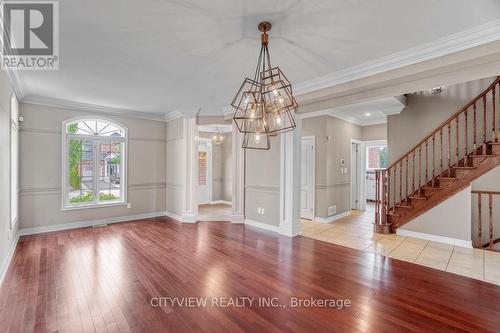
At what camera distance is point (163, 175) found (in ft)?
22.6

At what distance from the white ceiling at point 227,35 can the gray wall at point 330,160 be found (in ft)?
8.07

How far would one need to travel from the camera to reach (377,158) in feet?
30.3

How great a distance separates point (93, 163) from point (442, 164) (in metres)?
7.66

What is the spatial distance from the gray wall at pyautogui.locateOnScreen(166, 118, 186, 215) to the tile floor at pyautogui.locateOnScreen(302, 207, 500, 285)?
3341 mm

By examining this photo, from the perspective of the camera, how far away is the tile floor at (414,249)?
3.30m

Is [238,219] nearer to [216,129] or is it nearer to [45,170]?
[216,129]

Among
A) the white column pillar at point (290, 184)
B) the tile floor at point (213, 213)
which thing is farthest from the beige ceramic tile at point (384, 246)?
the tile floor at point (213, 213)

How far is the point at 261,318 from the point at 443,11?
3292mm

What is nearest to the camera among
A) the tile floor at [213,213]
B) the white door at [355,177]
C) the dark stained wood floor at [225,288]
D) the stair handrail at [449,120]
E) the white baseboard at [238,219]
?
the dark stained wood floor at [225,288]

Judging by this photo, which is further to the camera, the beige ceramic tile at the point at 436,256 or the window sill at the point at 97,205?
the window sill at the point at 97,205

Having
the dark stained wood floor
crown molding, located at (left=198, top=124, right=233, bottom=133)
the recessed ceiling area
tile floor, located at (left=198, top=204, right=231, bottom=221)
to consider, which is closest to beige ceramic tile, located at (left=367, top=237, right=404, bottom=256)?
the dark stained wood floor

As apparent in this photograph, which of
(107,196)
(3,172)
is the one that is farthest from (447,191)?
(107,196)

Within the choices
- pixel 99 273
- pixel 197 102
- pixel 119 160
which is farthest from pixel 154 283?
pixel 119 160

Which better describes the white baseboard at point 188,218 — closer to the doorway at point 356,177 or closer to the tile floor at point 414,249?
the tile floor at point 414,249
